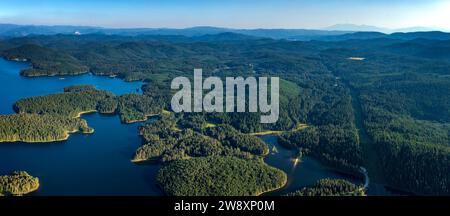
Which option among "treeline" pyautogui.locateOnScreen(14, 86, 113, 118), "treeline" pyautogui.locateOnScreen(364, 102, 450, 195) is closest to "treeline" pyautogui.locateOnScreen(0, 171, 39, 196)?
"treeline" pyautogui.locateOnScreen(14, 86, 113, 118)

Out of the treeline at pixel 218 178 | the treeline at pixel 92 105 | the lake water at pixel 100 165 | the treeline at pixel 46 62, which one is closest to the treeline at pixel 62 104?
the treeline at pixel 92 105

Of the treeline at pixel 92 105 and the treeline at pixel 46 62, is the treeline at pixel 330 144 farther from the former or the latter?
the treeline at pixel 46 62

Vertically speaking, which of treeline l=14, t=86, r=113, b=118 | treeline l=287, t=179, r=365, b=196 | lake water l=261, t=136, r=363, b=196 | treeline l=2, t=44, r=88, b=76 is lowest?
lake water l=261, t=136, r=363, b=196

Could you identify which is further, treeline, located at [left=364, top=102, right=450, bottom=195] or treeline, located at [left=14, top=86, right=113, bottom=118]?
treeline, located at [left=14, top=86, right=113, bottom=118]

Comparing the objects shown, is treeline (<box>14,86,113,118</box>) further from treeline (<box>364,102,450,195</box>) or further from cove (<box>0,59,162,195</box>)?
treeline (<box>364,102,450,195</box>)

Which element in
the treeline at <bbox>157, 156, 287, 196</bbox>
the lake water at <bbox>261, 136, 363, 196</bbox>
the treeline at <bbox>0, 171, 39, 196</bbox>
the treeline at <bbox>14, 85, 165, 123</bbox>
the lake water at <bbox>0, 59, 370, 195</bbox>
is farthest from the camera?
the treeline at <bbox>14, 85, 165, 123</bbox>

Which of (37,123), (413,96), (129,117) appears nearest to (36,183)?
(37,123)

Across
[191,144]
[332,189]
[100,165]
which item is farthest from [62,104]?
[332,189]
